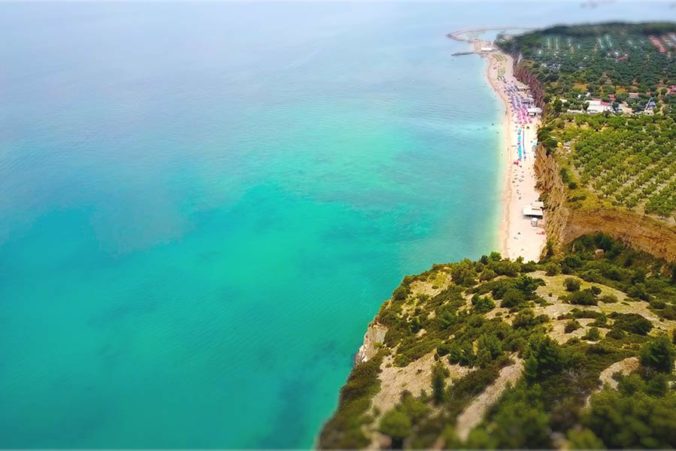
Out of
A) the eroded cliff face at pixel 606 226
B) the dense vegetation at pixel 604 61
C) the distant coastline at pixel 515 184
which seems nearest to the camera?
the eroded cliff face at pixel 606 226

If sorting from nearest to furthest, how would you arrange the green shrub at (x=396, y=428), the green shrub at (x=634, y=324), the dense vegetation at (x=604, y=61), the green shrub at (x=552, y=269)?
the green shrub at (x=396, y=428)
the green shrub at (x=634, y=324)
the green shrub at (x=552, y=269)
the dense vegetation at (x=604, y=61)

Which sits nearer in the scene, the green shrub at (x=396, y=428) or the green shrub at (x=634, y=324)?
the green shrub at (x=396, y=428)

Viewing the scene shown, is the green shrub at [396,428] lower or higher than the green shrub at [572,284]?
higher

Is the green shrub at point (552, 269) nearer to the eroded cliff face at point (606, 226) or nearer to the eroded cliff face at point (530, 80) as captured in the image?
the eroded cliff face at point (606, 226)

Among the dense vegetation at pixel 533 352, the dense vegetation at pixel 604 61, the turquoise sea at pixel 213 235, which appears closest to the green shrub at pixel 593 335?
the dense vegetation at pixel 533 352

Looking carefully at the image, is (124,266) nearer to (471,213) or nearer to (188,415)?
(188,415)

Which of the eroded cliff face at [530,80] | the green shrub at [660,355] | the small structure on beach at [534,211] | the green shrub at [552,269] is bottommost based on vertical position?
the small structure on beach at [534,211]

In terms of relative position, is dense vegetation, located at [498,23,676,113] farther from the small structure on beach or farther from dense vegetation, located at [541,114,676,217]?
the small structure on beach
